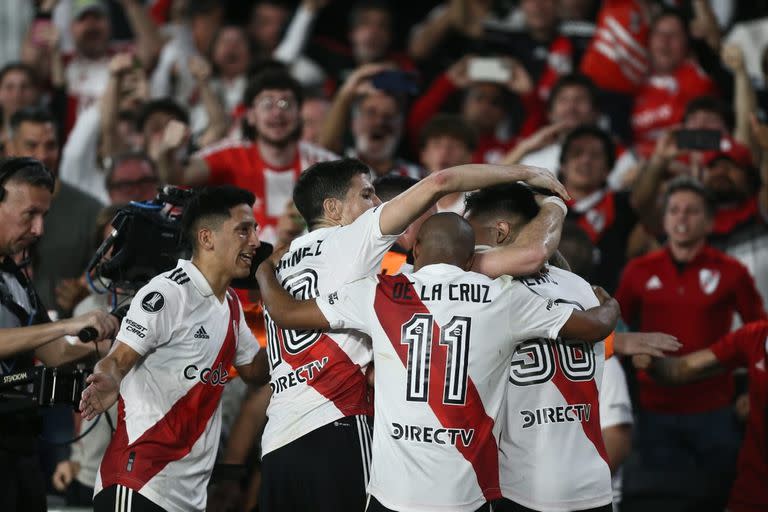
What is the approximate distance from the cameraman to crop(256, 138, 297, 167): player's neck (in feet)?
9.28

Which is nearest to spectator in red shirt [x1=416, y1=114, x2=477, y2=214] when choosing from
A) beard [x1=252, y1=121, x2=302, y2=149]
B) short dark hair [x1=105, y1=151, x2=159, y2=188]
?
beard [x1=252, y1=121, x2=302, y2=149]

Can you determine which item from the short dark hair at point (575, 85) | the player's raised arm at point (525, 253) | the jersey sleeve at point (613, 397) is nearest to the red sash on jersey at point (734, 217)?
the short dark hair at point (575, 85)

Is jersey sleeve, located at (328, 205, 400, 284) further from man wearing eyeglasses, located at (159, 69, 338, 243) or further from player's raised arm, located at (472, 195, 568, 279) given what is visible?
man wearing eyeglasses, located at (159, 69, 338, 243)

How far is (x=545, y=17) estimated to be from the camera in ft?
36.3

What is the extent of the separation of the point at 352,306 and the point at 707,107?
17.6 ft

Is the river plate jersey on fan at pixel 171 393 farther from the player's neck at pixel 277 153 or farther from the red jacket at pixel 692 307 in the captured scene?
the red jacket at pixel 692 307

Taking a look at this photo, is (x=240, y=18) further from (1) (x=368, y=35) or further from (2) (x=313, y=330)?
(2) (x=313, y=330)

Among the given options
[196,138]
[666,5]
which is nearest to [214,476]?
[196,138]

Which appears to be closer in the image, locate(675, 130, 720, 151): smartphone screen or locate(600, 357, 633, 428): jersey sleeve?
locate(600, 357, 633, 428): jersey sleeve

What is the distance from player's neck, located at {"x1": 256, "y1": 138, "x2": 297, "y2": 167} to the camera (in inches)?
336

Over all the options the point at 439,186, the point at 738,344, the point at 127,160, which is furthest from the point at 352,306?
the point at 127,160

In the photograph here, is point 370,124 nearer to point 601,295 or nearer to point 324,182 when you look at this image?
point 324,182

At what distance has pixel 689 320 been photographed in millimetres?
8102

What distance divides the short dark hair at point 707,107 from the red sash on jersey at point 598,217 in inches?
42.0
